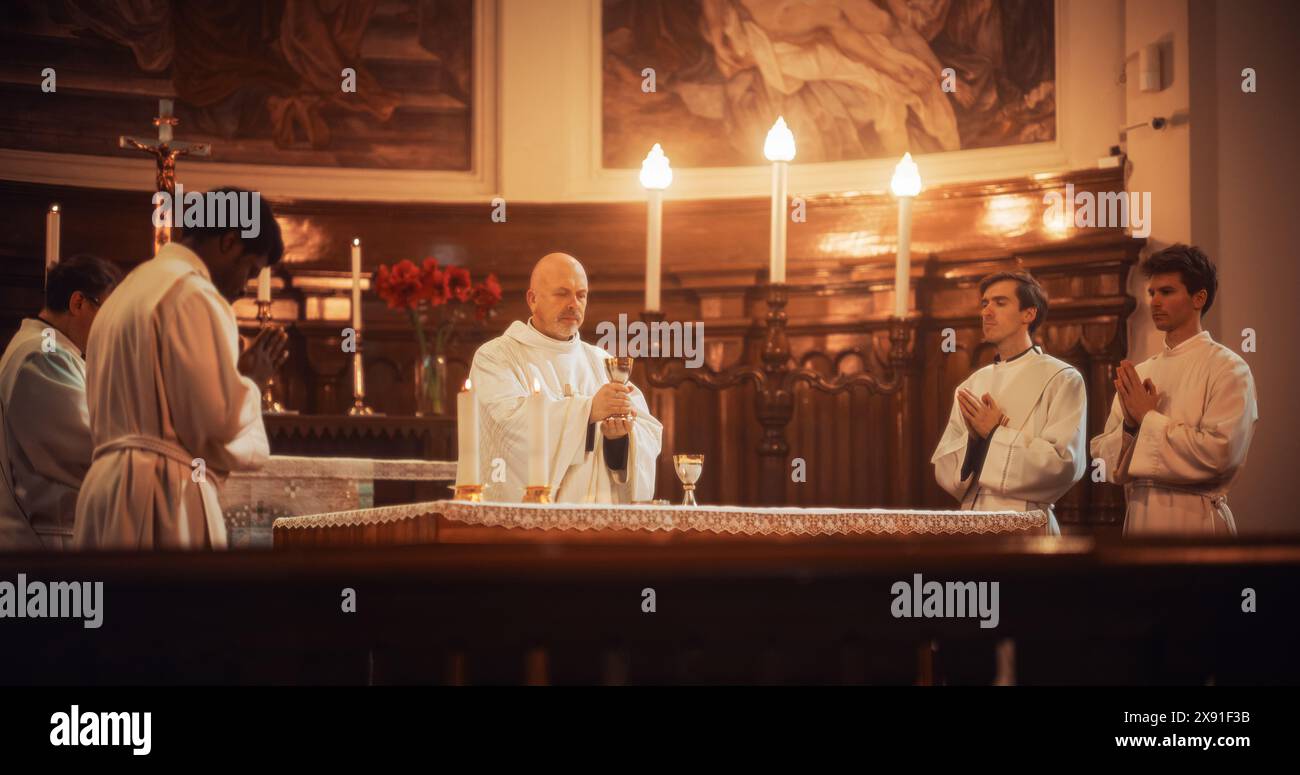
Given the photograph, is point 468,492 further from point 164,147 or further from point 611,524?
point 164,147

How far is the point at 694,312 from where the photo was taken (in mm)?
7875

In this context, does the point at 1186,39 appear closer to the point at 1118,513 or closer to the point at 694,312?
the point at 1118,513

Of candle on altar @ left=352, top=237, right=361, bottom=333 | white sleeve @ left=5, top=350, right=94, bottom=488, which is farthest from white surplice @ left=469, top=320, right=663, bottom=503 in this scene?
candle on altar @ left=352, top=237, right=361, bottom=333

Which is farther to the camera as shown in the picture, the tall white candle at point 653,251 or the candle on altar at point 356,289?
the candle on altar at point 356,289

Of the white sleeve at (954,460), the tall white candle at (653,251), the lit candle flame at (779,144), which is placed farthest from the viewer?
the lit candle flame at (779,144)

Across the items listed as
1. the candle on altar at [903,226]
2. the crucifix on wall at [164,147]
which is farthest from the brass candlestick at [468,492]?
the crucifix on wall at [164,147]

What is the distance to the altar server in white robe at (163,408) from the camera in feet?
12.2

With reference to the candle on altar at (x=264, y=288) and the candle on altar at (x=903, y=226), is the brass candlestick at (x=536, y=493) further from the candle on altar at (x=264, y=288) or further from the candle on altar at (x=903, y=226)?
the candle on altar at (x=264, y=288)

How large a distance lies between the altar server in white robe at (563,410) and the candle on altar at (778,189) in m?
0.74

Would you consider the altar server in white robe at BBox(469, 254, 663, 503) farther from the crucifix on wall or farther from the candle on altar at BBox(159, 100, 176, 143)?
the candle on altar at BBox(159, 100, 176, 143)

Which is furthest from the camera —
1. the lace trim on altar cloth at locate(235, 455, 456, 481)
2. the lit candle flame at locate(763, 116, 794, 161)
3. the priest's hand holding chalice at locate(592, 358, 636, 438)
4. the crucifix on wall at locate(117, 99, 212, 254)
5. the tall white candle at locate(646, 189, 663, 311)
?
the crucifix on wall at locate(117, 99, 212, 254)

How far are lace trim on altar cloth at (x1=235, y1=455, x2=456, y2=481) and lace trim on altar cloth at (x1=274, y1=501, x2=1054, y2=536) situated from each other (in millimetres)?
1438

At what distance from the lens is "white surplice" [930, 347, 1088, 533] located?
16.7 feet

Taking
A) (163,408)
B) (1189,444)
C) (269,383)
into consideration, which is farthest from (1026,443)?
(269,383)
